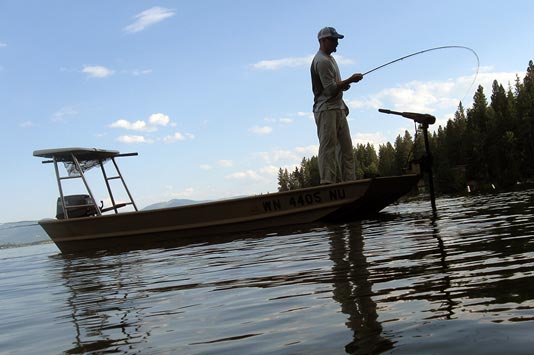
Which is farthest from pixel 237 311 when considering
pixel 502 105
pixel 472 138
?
pixel 502 105

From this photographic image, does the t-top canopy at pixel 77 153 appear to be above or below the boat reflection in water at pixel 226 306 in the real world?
above

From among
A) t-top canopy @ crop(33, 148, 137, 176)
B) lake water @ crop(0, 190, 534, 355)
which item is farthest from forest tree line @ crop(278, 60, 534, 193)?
lake water @ crop(0, 190, 534, 355)

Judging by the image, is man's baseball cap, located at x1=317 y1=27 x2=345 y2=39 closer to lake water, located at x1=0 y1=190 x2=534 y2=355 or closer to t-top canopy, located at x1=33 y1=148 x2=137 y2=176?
lake water, located at x1=0 y1=190 x2=534 y2=355

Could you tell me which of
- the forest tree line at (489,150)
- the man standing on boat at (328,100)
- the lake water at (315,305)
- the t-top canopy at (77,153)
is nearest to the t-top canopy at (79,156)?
the t-top canopy at (77,153)

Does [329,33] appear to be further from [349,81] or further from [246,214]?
[246,214]

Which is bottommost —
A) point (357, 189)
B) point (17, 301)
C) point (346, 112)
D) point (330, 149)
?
point (17, 301)

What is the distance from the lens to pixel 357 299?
8.66 feet

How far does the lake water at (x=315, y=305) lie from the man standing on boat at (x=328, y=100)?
13.4ft

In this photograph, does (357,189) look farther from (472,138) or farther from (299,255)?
(472,138)

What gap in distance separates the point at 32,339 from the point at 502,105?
105 metres

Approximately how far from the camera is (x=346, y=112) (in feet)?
31.8

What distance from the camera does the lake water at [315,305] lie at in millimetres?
1959

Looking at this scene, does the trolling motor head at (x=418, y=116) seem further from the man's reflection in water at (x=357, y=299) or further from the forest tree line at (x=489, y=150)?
the forest tree line at (x=489, y=150)

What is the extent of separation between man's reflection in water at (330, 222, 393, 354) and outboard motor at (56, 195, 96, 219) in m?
8.19
